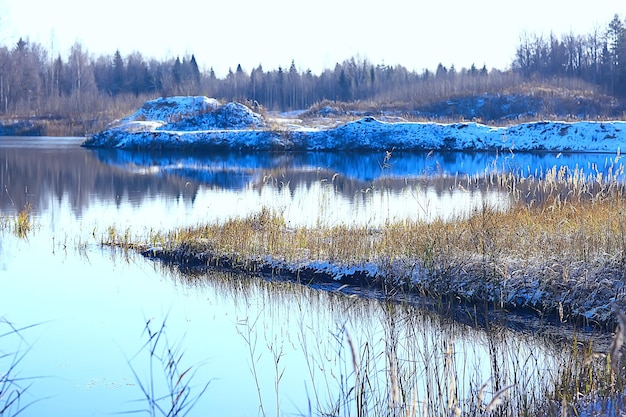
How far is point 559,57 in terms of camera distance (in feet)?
218

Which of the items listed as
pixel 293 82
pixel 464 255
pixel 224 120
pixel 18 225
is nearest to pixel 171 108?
pixel 224 120

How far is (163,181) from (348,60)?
66978 millimetres

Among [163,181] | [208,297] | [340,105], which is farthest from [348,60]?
[208,297]

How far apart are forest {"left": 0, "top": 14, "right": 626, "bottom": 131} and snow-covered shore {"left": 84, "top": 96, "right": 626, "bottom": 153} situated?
8128mm

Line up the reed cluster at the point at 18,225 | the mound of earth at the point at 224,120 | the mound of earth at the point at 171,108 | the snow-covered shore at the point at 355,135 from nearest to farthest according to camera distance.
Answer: the reed cluster at the point at 18,225 < the snow-covered shore at the point at 355,135 < the mound of earth at the point at 224,120 < the mound of earth at the point at 171,108

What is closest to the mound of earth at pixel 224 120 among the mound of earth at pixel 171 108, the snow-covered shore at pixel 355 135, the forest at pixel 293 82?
the snow-covered shore at pixel 355 135

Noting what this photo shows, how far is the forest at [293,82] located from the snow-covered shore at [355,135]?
26.7 ft

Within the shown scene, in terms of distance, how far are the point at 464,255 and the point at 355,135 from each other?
92.0 feet

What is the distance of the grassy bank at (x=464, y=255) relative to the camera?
22.3 ft

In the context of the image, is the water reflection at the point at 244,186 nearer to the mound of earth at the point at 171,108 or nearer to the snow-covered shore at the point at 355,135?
the snow-covered shore at the point at 355,135

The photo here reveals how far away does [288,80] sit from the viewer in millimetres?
72125

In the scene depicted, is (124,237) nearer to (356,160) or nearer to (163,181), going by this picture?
(163,181)

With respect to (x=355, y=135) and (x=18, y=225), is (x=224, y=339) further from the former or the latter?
(x=355, y=135)

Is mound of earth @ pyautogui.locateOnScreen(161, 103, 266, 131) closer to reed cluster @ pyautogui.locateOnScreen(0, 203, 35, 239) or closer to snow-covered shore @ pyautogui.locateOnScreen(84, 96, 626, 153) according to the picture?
snow-covered shore @ pyautogui.locateOnScreen(84, 96, 626, 153)
